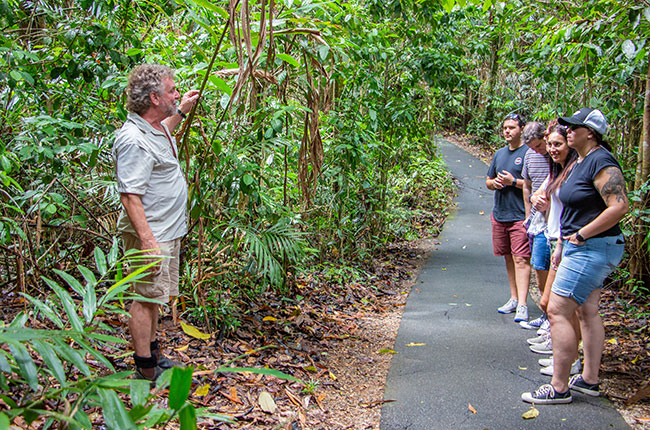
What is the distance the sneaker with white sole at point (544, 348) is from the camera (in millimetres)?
4844

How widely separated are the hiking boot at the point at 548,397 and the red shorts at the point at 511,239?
7.07ft

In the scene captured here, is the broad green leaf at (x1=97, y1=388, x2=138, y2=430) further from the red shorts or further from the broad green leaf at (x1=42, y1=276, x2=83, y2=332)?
the red shorts

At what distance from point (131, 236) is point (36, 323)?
1.00m

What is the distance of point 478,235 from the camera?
11516mm

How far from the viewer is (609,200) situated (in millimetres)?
3549

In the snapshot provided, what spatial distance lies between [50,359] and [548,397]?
3473 mm

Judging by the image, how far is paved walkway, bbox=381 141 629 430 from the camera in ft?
11.9

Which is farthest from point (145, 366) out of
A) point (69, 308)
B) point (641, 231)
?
point (641, 231)

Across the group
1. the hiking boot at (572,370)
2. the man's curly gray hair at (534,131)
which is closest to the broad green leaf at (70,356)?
the hiking boot at (572,370)

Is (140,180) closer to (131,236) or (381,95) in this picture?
(131,236)

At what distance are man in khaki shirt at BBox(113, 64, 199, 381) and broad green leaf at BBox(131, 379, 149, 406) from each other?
2.11 m

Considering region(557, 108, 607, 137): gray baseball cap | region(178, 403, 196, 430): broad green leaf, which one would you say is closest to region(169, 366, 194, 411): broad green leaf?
region(178, 403, 196, 430): broad green leaf

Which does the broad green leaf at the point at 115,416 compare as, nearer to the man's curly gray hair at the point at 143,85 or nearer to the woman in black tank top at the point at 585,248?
the man's curly gray hair at the point at 143,85

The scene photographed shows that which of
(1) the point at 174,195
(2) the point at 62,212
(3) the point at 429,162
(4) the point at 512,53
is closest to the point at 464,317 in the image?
(1) the point at 174,195
